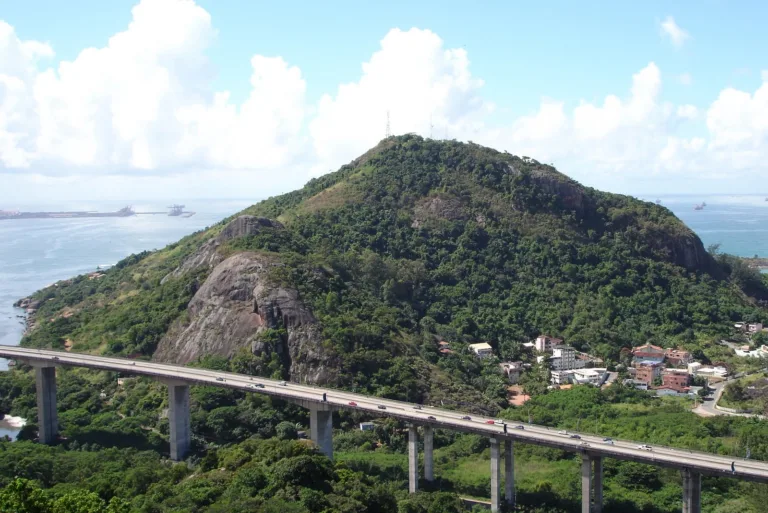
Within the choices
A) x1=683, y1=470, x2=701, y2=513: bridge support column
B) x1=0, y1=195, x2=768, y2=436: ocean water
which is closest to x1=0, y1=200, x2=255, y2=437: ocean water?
x1=0, y1=195, x2=768, y2=436: ocean water

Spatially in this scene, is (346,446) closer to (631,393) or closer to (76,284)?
(631,393)

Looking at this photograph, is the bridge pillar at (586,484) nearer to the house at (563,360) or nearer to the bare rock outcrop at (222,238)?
A: the house at (563,360)

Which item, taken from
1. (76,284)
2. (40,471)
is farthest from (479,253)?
(40,471)

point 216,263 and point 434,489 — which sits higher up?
point 216,263

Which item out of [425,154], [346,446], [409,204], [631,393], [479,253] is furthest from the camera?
[425,154]

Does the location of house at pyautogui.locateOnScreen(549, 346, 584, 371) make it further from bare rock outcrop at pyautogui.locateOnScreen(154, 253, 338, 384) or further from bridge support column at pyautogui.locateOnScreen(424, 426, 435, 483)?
bridge support column at pyautogui.locateOnScreen(424, 426, 435, 483)

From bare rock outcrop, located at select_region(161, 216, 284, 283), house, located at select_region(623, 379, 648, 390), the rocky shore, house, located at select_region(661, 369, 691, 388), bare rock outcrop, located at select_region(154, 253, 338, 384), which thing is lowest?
house, located at select_region(623, 379, 648, 390)
